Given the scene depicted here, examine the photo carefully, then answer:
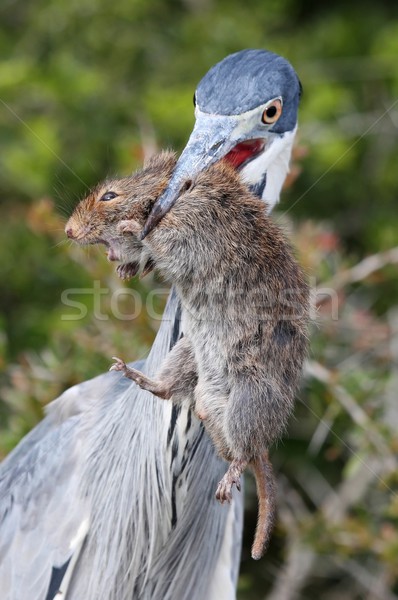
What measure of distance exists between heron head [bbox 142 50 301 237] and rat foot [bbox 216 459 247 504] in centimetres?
69

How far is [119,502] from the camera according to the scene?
2.77 meters

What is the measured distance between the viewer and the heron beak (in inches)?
82.4

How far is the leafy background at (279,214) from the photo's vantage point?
11.2 ft

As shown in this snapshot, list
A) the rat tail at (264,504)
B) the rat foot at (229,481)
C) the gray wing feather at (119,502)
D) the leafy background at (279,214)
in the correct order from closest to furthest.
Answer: the rat foot at (229,481), the rat tail at (264,504), the gray wing feather at (119,502), the leafy background at (279,214)

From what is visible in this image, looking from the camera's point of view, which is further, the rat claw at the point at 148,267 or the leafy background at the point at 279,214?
the leafy background at the point at 279,214

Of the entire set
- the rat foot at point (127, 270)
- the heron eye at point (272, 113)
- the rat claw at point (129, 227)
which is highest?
the heron eye at point (272, 113)

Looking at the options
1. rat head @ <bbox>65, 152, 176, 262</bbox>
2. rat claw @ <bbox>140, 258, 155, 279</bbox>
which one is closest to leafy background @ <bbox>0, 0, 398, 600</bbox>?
rat head @ <bbox>65, 152, 176, 262</bbox>

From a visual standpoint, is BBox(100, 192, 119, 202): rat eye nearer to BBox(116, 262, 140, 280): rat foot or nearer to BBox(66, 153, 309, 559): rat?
BBox(66, 153, 309, 559): rat

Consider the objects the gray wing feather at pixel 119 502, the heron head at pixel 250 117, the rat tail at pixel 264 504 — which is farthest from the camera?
the gray wing feather at pixel 119 502

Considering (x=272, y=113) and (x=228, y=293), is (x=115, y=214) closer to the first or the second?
(x=228, y=293)

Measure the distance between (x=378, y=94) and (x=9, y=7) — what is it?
7.03 ft

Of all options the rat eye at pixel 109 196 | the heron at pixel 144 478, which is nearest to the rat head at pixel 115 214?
the rat eye at pixel 109 196

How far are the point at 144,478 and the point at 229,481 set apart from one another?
762 millimetres

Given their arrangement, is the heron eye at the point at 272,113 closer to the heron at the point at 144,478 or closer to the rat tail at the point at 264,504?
the heron at the point at 144,478
